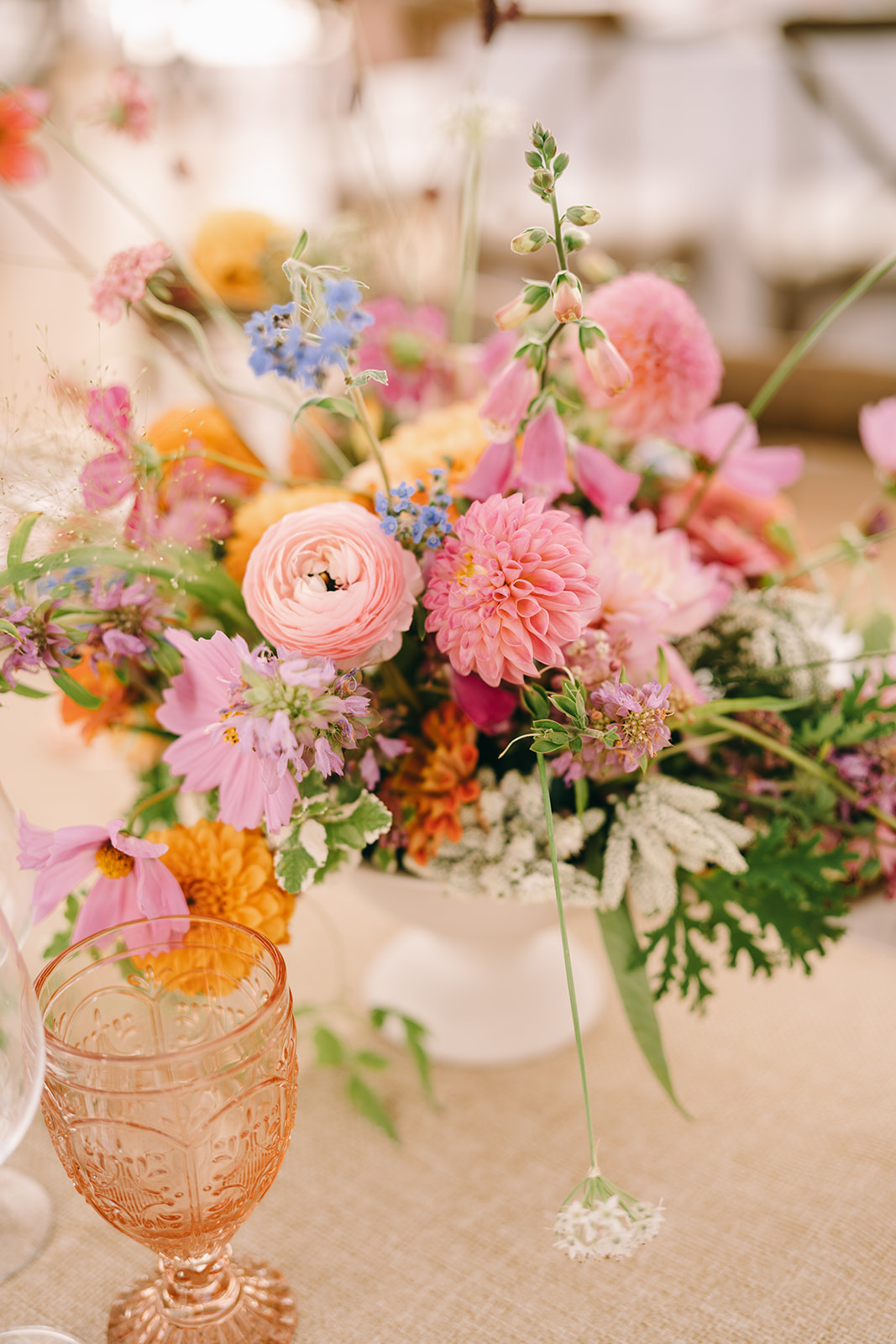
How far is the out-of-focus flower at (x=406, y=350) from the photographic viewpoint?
2.68 feet

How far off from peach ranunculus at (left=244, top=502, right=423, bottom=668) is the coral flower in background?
0.40 m

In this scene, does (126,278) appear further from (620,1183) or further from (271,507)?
(620,1183)

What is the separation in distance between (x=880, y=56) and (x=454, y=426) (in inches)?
146

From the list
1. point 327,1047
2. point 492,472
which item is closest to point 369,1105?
point 327,1047

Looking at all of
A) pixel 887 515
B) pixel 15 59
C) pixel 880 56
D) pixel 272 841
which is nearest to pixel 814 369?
pixel 887 515

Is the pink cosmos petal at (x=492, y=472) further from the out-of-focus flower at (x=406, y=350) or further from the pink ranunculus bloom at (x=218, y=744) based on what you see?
the out-of-focus flower at (x=406, y=350)

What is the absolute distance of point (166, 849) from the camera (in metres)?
0.49

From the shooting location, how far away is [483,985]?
73cm

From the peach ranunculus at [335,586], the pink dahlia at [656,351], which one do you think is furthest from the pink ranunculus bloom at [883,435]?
the peach ranunculus at [335,586]

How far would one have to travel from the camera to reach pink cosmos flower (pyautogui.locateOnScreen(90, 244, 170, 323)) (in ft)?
1.82

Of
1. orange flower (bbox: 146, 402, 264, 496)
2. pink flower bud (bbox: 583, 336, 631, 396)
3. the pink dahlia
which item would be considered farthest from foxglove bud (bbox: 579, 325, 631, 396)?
orange flower (bbox: 146, 402, 264, 496)

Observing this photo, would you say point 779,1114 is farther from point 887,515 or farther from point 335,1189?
point 887,515

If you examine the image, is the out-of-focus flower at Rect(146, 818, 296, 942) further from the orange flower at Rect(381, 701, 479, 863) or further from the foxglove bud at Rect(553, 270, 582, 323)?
the foxglove bud at Rect(553, 270, 582, 323)

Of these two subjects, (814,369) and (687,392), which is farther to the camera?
(814,369)
